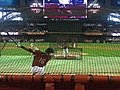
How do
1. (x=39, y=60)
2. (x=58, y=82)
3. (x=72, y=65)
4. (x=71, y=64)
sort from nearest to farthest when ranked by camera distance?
(x=58, y=82) → (x=39, y=60) → (x=72, y=65) → (x=71, y=64)

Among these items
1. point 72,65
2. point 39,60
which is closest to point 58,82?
point 39,60

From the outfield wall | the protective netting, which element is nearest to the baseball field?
the protective netting

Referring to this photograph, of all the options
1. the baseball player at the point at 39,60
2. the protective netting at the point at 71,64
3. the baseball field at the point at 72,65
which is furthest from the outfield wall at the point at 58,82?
the baseball player at the point at 39,60

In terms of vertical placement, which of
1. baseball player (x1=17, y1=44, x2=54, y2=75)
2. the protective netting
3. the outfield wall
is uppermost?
the outfield wall

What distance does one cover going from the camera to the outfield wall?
3682mm

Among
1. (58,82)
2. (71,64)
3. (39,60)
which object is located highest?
(58,82)

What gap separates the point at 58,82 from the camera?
3.81 metres

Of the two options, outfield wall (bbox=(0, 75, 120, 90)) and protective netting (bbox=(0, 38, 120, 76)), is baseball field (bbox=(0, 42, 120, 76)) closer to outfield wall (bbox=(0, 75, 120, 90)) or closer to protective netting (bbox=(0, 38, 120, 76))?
protective netting (bbox=(0, 38, 120, 76))

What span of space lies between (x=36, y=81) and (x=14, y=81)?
0.28m

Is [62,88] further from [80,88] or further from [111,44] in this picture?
[111,44]

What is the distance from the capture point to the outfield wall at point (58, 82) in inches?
145

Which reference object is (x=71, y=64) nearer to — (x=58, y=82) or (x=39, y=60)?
(x=39, y=60)

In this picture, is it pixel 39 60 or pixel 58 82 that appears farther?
pixel 39 60

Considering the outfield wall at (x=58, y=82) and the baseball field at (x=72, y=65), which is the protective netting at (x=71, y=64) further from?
the outfield wall at (x=58, y=82)
